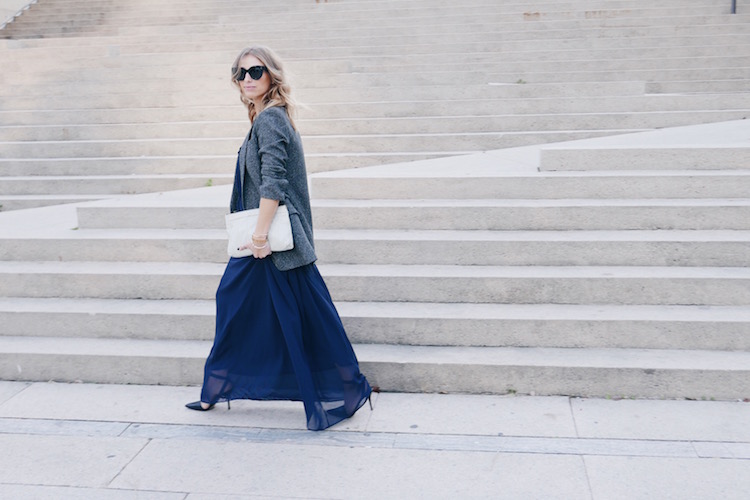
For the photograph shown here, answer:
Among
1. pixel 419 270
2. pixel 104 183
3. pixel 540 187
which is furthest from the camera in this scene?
pixel 104 183

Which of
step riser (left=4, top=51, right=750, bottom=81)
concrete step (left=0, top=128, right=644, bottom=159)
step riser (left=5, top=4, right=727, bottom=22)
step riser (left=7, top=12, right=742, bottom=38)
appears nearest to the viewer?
concrete step (left=0, top=128, right=644, bottom=159)

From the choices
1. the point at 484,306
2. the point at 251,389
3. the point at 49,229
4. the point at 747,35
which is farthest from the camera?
the point at 747,35

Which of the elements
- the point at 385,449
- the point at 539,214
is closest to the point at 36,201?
the point at 539,214

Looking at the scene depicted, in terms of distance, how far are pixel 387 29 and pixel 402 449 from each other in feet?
29.4

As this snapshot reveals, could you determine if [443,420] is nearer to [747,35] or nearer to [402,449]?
[402,449]

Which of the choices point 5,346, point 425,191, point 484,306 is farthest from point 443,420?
point 5,346

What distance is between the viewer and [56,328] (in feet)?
16.8

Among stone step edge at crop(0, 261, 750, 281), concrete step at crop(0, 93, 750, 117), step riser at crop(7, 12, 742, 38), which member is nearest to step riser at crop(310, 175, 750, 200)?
stone step edge at crop(0, 261, 750, 281)

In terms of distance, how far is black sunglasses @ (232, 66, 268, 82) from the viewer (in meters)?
3.74

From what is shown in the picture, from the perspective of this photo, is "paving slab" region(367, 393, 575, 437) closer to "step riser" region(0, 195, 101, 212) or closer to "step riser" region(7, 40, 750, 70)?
"step riser" region(0, 195, 101, 212)

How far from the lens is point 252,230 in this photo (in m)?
3.87

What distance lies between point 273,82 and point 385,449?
1989 mm

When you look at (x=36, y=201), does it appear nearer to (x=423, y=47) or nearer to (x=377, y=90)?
(x=377, y=90)

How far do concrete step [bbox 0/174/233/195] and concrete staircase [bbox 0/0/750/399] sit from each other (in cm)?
2
